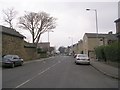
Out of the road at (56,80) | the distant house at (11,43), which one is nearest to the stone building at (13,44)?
the distant house at (11,43)

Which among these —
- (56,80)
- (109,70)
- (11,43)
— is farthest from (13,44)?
(56,80)

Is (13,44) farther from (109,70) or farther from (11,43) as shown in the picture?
(109,70)

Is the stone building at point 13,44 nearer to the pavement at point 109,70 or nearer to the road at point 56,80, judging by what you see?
the pavement at point 109,70

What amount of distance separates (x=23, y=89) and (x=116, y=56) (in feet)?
54.1

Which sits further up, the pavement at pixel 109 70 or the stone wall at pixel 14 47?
the stone wall at pixel 14 47

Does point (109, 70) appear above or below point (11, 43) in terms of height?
below

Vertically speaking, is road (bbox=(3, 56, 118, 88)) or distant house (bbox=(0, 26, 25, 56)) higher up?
distant house (bbox=(0, 26, 25, 56))

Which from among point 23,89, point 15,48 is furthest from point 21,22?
point 23,89

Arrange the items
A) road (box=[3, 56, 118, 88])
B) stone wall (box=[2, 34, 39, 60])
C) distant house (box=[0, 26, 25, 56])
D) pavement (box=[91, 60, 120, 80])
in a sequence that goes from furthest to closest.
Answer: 1. stone wall (box=[2, 34, 39, 60])
2. distant house (box=[0, 26, 25, 56])
3. pavement (box=[91, 60, 120, 80])
4. road (box=[3, 56, 118, 88])

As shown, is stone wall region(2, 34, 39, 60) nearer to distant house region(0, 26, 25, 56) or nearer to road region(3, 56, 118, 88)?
distant house region(0, 26, 25, 56)

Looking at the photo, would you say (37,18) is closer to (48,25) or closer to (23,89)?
(48,25)

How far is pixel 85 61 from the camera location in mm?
34094

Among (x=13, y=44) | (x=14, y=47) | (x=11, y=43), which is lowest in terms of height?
(x=14, y=47)

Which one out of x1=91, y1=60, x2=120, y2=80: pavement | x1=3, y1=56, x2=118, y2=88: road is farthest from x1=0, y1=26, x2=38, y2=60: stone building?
x1=3, y1=56, x2=118, y2=88: road
